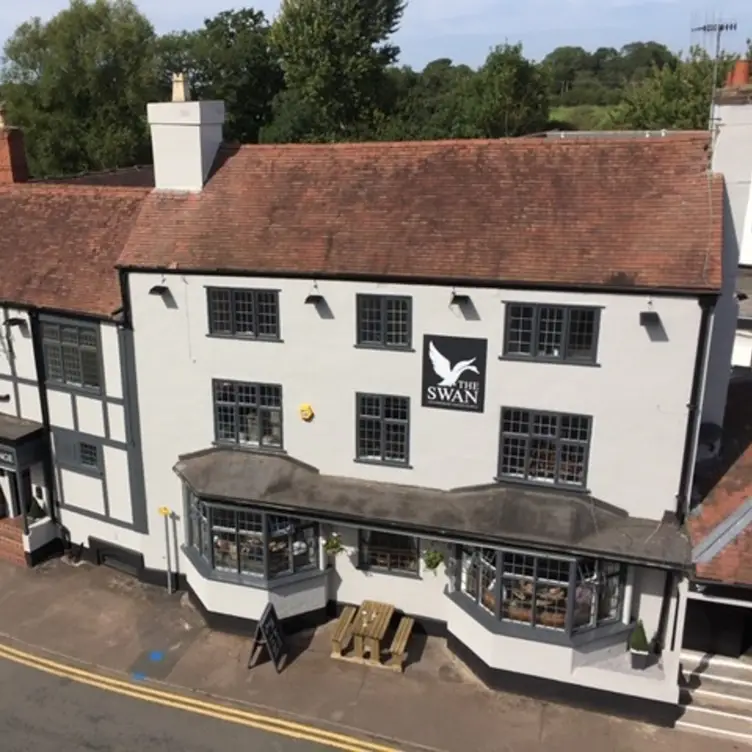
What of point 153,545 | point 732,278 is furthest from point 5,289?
point 732,278

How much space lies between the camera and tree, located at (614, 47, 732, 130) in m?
44.2

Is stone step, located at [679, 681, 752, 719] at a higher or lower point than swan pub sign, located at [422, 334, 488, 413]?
lower

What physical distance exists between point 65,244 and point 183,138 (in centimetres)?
410

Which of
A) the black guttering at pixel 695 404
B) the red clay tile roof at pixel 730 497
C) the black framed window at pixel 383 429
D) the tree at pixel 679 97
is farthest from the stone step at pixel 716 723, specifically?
the tree at pixel 679 97

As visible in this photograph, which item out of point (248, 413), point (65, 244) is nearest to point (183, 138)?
point (65, 244)

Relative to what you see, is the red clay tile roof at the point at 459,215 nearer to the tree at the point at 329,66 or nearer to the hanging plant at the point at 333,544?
the hanging plant at the point at 333,544

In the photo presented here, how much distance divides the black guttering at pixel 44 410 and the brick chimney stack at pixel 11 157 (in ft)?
20.0

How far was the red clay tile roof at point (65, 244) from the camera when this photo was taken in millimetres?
16422

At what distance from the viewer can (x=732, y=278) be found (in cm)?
1417

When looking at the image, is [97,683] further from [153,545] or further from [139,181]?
[139,181]

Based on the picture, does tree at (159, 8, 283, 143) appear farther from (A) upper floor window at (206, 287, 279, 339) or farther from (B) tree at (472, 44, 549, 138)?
(A) upper floor window at (206, 287, 279, 339)

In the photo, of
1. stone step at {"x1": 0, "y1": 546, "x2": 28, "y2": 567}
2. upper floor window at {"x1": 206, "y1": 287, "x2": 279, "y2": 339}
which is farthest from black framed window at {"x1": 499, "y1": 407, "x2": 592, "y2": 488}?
stone step at {"x1": 0, "y1": 546, "x2": 28, "y2": 567}

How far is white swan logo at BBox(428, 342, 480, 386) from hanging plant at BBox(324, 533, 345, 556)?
157 inches

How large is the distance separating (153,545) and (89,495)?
2.02 metres
